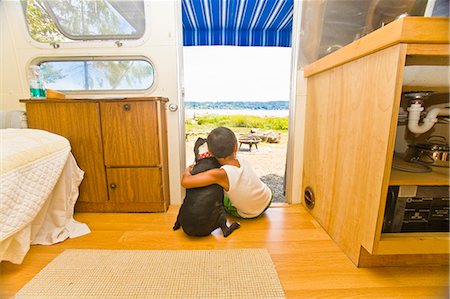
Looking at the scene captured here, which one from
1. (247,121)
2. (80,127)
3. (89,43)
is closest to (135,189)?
(80,127)

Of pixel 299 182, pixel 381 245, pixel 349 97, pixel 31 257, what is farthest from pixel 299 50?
pixel 31 257

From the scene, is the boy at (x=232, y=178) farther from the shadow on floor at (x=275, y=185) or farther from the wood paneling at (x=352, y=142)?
the shadow on floor at (x=275, y=185)

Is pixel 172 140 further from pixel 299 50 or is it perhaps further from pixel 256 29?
pixel 256 29

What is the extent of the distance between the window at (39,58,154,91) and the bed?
63 centimetres

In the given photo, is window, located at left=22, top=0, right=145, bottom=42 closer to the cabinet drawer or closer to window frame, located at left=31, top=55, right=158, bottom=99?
window frame, located at left=31, top=55, right=158, bottom=99

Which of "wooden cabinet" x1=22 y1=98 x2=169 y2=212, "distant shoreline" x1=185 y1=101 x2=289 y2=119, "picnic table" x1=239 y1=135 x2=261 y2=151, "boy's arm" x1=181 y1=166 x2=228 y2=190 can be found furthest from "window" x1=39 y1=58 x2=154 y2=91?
"picnic table" x1=239 y1=135 x2=261 y2=151

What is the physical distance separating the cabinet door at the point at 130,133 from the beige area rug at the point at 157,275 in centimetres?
56

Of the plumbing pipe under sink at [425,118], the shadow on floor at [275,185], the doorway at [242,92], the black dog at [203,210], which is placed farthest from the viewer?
the doorway at [242,92]

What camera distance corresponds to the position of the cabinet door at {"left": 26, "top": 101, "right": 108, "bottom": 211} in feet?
4.21

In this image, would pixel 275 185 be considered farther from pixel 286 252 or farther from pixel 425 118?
pixel 425 118

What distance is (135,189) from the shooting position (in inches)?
54.2

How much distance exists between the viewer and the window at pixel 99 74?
1540 mm

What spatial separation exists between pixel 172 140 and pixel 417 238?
151cm

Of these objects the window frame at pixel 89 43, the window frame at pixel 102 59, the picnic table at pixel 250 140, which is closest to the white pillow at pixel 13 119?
the window frame at pixel 102 59
